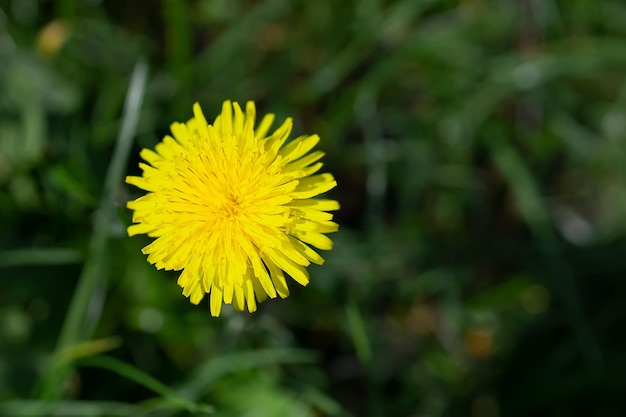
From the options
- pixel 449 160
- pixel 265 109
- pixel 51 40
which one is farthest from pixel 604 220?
pixel 51 40

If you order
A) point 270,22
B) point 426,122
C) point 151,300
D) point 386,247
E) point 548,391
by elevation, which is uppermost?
point 270,22

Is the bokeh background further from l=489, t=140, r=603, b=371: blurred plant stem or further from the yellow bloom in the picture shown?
the yellow bloom

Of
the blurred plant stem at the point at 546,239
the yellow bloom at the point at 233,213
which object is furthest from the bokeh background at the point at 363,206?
the yellow bloom at the point at 233,213

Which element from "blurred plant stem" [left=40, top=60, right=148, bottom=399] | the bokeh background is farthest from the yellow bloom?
the bokeh background

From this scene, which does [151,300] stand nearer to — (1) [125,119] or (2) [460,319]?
(1) [125,119]

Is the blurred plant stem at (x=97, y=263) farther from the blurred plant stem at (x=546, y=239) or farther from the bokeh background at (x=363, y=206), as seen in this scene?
the blurred plant stem at (x=546, y=239)

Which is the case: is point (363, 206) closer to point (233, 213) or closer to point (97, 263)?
point (97, 263)

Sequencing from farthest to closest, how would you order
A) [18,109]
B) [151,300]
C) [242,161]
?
[18,109] < [151,300] < [242,161]

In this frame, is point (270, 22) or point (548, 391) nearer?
point (548, 391)
